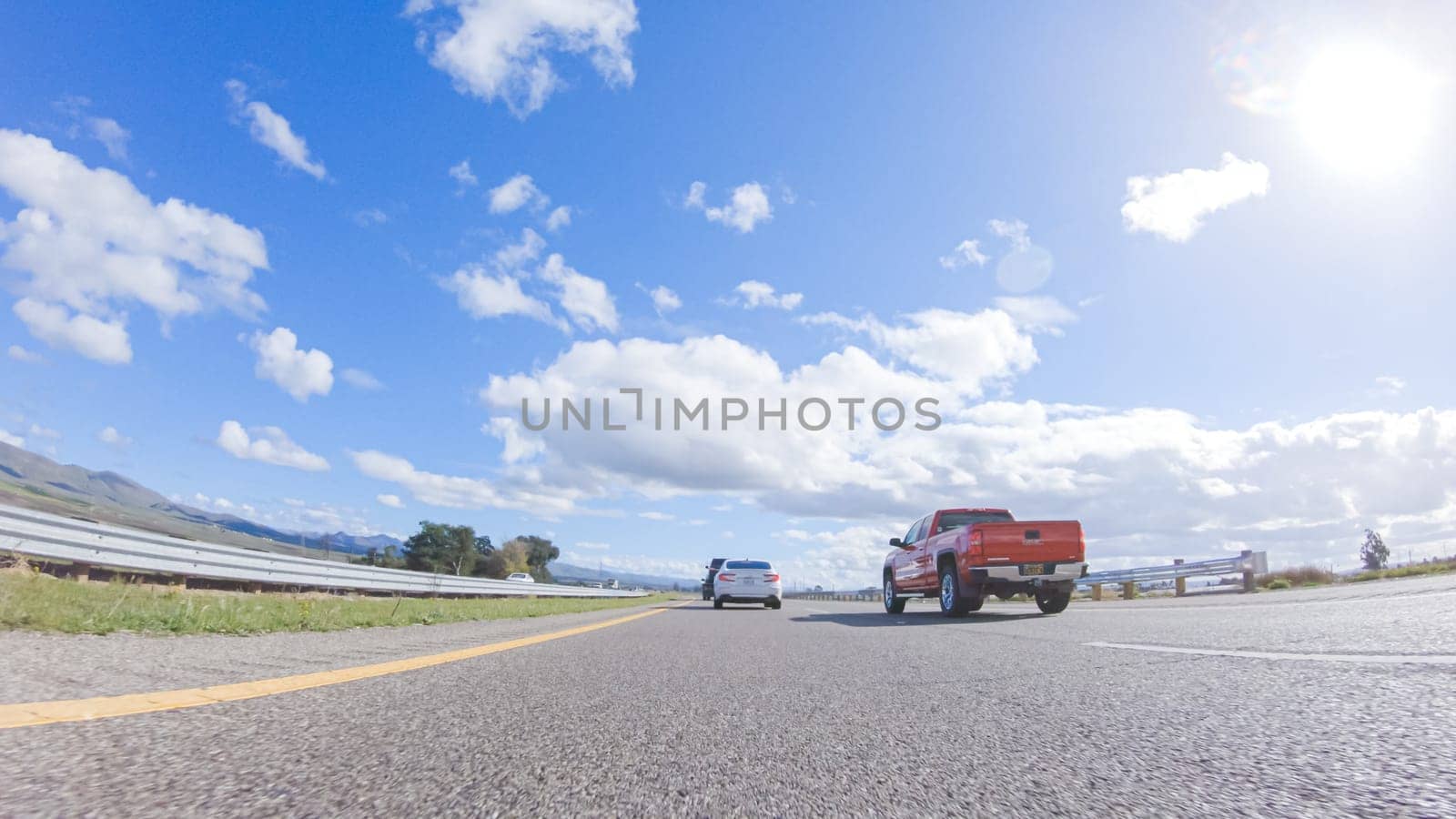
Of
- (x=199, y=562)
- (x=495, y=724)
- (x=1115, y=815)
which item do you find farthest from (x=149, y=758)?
(x=199, y=562)

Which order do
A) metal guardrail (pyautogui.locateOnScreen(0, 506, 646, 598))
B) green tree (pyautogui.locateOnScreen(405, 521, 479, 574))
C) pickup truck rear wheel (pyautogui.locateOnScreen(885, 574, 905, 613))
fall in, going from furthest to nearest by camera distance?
green tree (pyautogui.locateOnScreen(405, 521, 479, 574)) → pickup truck rear wheel (pyautogui.locateOnScreen(885, 574, 905, 613)) → metal guardrail (pyautogui.locateOnScreen(0, 506, 646, 598))

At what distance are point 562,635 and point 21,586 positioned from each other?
4.84 m

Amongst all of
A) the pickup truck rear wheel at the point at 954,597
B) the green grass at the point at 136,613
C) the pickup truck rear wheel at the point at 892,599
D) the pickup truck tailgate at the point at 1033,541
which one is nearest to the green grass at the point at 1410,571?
the pickup truck tailgate at the point at 1033,541

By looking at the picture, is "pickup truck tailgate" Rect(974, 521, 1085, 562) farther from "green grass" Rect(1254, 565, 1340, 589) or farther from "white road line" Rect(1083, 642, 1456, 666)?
"green grass" Rect(1254, 565, 1340, 589)

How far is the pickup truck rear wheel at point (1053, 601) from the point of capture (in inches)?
449

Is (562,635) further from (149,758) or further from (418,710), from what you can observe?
(149,758)

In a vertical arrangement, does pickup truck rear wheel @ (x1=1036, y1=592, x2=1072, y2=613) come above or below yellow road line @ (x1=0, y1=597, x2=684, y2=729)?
below

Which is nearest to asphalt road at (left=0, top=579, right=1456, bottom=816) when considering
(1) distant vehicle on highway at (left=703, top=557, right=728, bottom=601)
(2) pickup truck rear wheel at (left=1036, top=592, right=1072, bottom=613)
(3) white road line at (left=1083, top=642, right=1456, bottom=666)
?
(3) white road line at (left=1083, top=642, right=1456, bottom=666)

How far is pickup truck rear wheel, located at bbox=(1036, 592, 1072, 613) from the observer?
11406mm

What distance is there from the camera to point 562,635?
7.43 metres

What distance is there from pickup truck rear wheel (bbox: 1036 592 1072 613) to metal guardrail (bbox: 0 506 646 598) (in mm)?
13933

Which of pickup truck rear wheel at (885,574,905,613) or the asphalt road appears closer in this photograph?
the asphalt road

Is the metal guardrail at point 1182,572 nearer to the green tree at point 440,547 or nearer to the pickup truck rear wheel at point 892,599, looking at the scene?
the pickup truck rear wheel at point 892,599

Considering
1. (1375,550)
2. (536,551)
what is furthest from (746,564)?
(536,551)
